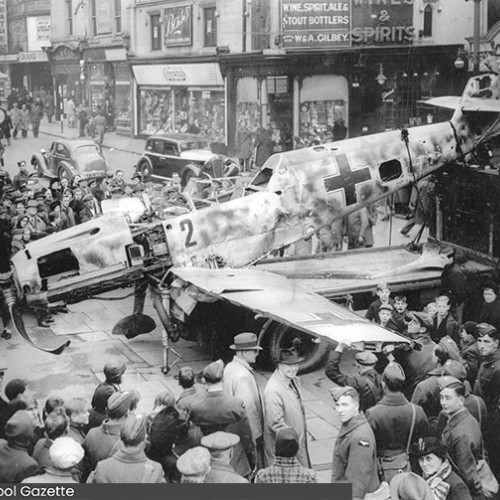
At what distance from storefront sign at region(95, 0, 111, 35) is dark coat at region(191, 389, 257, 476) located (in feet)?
22.5

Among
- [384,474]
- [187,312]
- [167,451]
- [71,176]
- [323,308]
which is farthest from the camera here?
[71,176]

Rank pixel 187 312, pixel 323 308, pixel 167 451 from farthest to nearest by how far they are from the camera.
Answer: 1. pixel 187 312
2. pixel 323 308
3. pixel 167 451

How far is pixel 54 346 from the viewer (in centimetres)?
1084

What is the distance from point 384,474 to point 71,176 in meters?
12.9

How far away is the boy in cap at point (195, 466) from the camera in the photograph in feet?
17.4

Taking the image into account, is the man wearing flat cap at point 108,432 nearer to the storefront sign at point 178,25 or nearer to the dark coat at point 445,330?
the dark coat at point 445,330

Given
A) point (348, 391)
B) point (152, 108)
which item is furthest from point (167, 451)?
point (152, 108)

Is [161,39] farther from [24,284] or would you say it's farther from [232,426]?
[232,426]

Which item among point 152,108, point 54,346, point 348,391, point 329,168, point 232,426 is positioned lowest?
point 54,346

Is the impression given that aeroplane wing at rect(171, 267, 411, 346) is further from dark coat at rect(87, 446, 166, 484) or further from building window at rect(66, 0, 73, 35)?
building window at rect(66, 0, 73, 35)

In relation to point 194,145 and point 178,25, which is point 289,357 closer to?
point 178,25

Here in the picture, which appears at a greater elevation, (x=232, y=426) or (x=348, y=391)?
(x=348, y=391)

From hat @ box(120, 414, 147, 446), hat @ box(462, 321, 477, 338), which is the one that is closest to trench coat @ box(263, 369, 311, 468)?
hat @ box(120, 414, 147, 446)

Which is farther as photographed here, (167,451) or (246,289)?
(246,289)
